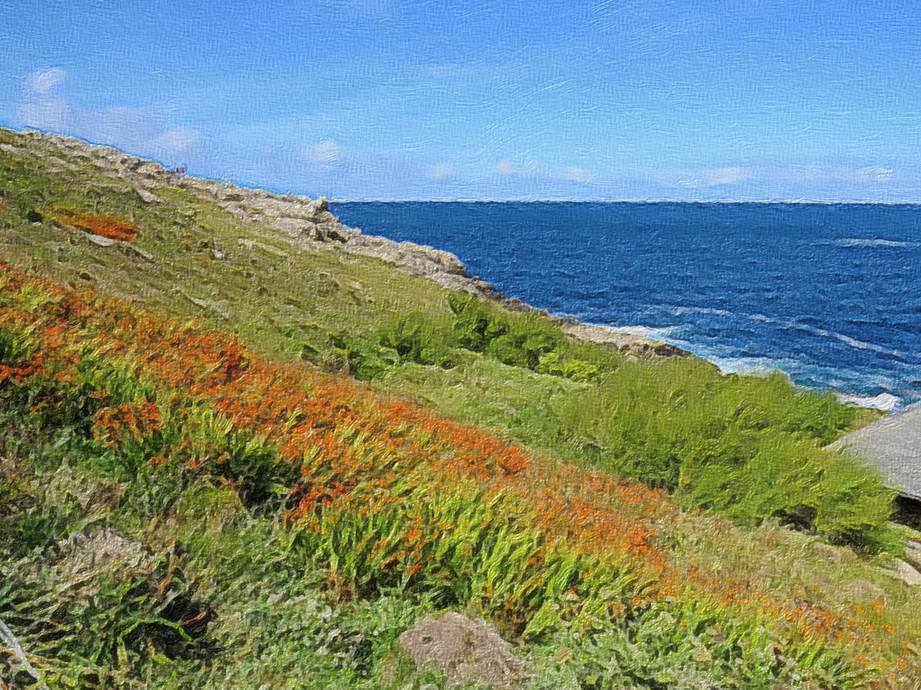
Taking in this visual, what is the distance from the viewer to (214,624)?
398 centimetres

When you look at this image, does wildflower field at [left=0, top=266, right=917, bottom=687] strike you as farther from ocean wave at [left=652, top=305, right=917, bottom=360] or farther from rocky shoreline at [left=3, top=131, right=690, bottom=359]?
ocean wave at [left=652, top=305, right=917, bottom=360]

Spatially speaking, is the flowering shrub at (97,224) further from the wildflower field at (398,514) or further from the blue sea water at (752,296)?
the blue sea water at (752,296)

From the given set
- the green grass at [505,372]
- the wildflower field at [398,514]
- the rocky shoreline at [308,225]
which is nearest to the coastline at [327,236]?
the rocky shoreline at [308,225]

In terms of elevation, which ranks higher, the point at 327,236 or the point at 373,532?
the point at 327,236

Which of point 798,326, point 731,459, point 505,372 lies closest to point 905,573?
point 731,459

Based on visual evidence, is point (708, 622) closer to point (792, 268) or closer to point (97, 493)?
point (97, 493)

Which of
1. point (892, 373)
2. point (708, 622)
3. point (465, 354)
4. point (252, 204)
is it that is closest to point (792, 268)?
point (892, 373)

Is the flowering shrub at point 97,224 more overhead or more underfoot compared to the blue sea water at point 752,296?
more overhead

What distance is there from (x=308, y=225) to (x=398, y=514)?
4187cm

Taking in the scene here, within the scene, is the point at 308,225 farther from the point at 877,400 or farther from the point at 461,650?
the point at 461,650

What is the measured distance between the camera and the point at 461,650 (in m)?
4.09

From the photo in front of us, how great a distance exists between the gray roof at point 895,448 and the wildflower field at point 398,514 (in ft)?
21.3

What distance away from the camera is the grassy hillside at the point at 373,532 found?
3.87 metres

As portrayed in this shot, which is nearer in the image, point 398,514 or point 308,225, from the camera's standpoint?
point 398,514
